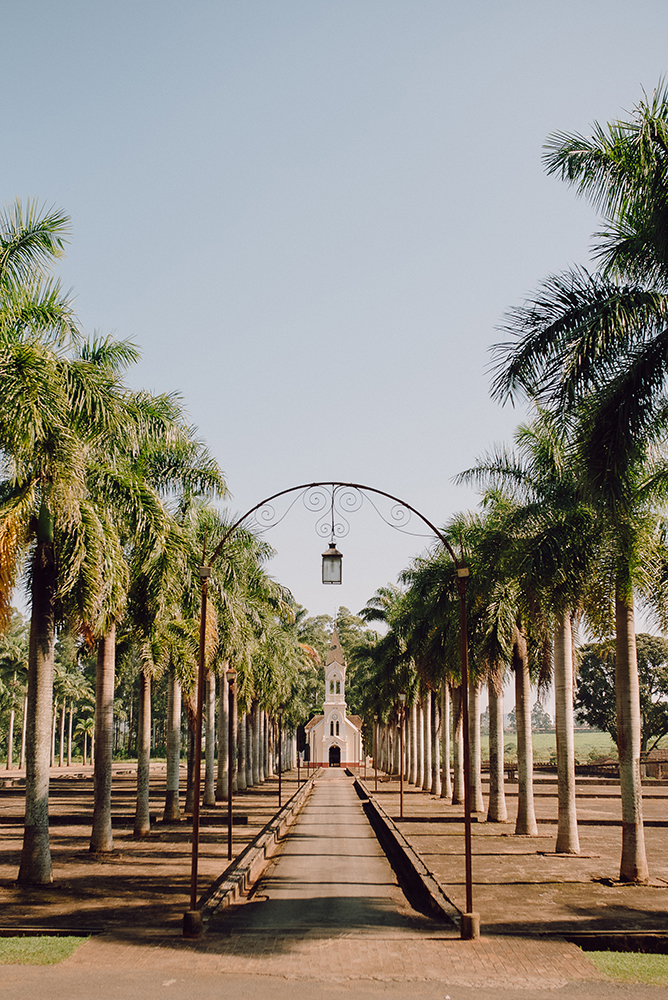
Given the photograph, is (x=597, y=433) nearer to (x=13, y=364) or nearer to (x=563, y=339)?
(x=563, y=339)

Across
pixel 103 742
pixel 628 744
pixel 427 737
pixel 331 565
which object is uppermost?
pixel 331 565

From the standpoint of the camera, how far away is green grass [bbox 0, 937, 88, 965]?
10961 millimetres

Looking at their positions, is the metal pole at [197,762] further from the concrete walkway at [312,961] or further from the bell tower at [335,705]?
the bell tower at [335,705]

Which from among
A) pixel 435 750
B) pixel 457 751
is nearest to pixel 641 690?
pixel 435 750

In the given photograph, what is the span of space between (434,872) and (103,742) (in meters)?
8.52

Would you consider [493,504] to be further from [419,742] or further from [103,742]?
[419,742]

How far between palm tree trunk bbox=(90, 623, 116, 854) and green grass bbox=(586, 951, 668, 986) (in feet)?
42.3

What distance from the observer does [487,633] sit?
2558 cm

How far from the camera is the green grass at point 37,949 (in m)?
11.0

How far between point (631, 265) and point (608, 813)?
30.1 m

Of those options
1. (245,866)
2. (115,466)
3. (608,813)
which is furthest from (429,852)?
(608,813)

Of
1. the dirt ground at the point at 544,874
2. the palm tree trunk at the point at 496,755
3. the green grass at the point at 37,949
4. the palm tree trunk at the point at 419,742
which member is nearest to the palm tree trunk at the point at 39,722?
the green grass at the point at 37,949

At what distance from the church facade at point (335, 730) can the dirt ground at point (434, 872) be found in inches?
2823

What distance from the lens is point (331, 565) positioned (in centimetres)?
1454
